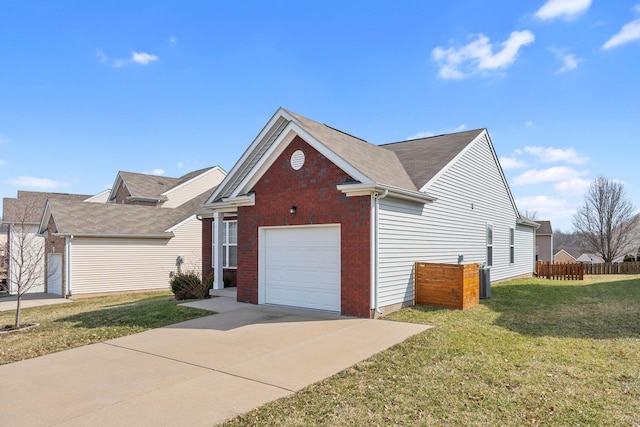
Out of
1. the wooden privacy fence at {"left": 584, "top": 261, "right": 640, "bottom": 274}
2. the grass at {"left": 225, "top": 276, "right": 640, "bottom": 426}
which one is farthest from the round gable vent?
the wooden privacy fence at {"left": 584, "top": 261, "right": 640, "bottom": 274}

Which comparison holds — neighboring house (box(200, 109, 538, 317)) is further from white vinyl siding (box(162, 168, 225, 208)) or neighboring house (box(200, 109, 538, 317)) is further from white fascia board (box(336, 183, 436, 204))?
white vinyl siding (box(162, 168, 225, 208))

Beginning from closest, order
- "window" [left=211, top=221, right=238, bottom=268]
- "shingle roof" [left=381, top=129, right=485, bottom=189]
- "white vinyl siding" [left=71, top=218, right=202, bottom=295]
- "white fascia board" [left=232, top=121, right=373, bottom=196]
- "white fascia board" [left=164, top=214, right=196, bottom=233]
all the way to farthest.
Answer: "white fascia board" [left=232, top=121, right=373, bottom=196], "shingle roof" [left=381, top=129, right=485, bottom=189], "window" [left=211, top=221, right=238, bottom=268], "white vinyl siding" [left=71, top=218, right=202, bottom=295], "white fascia board" [left=164, top=214, right=196, bottom=233]

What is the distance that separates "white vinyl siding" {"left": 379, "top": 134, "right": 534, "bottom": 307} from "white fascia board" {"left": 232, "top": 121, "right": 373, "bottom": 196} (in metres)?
1.10

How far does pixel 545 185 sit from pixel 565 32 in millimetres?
37564

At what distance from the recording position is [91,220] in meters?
20.4

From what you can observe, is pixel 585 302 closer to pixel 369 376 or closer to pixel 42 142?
pixel 369 376

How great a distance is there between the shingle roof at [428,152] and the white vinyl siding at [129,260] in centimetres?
1204

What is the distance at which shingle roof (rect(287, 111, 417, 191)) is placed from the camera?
10164 mm

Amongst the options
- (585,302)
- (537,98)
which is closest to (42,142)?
(537,98)

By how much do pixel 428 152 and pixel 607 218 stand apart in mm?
34910

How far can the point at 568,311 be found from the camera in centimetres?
1057

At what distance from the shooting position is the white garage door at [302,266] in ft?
34.2

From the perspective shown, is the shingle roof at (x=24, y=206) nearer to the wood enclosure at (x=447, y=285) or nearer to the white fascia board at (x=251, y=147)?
the white fascia board at (x=251, y=147)

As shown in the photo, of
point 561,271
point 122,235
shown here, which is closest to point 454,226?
point 561,271
